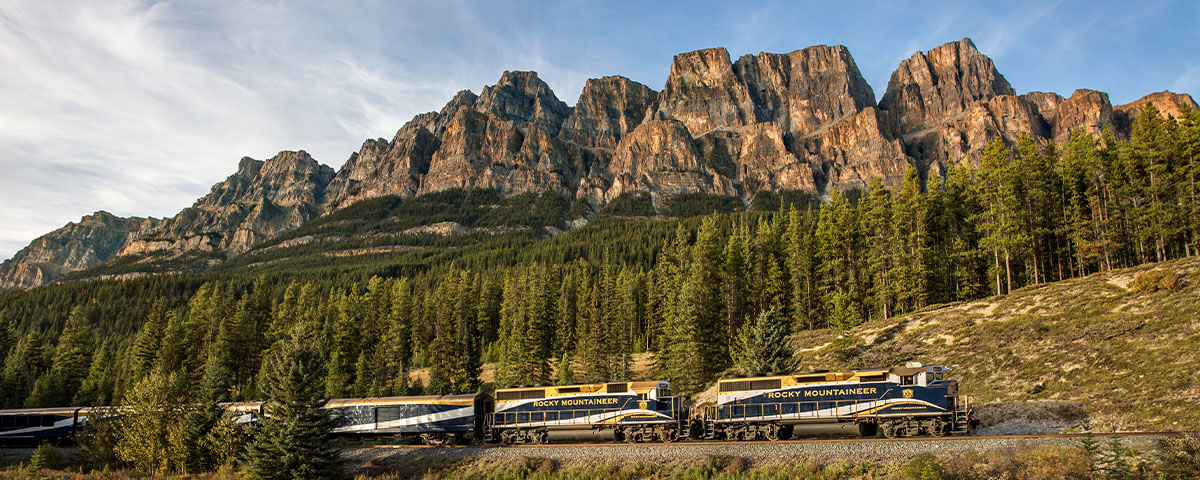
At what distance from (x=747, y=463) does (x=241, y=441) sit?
86.8 ft

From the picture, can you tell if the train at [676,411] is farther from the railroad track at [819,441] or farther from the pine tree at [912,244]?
the pine tree at [912,244]

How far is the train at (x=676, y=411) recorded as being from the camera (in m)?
28.7

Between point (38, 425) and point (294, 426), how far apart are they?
3488cm

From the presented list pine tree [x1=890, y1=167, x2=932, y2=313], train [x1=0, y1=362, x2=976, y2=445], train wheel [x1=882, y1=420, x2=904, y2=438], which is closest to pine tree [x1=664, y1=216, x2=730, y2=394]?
pine tree [x1=890, y1=167, x2=932, y2=313]

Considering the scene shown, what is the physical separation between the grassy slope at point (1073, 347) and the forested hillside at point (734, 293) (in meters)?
5.48

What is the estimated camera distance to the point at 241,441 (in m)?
33.1

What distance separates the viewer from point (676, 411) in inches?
1276

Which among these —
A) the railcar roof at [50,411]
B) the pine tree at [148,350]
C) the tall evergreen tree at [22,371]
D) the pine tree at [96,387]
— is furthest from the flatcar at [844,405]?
the tall evergreen tree at [22,371]

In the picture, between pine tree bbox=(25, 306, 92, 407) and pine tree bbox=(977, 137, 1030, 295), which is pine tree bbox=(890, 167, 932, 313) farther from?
pine tree bbox=(25, 306, 92, 407)

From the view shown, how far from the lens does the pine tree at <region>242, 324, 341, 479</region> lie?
94.4ft

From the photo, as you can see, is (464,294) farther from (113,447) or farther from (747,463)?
(747,463)

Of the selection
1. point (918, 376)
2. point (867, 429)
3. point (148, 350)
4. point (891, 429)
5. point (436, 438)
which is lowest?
point (436, 438)

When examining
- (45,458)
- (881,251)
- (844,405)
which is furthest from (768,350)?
(45,458)

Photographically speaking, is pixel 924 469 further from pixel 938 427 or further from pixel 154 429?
pixel 154 429
